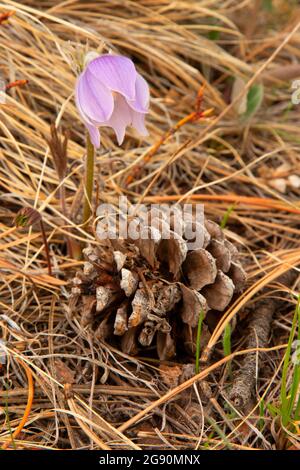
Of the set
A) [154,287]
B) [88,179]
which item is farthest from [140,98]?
[154,287]

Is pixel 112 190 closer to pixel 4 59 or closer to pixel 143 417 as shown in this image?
pixel 4 59

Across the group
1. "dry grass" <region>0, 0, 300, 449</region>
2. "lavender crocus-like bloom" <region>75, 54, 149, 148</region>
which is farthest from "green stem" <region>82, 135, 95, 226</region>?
"lavender crocus-like bloom" <region>75, 54, 149, 148</region>

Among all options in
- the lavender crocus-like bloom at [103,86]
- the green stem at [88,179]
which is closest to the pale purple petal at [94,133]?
the lavender crocus-like bloom at [103,86]

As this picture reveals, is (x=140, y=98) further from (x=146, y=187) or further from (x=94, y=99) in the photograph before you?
(x=146, y=187)

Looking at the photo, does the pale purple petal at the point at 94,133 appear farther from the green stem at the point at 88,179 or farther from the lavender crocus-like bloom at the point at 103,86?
the green stem at the point at 88,179

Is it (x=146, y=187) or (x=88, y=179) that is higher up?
(x=88, y=179)

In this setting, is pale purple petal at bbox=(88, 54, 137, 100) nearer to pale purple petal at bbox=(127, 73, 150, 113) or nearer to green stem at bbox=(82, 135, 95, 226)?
pale purple petal at bbox=(127, 73, 150, 113)
